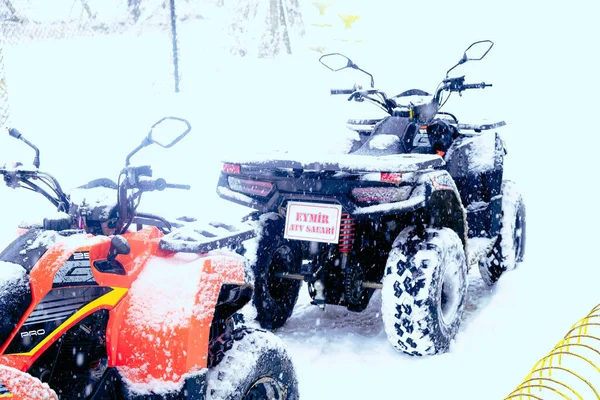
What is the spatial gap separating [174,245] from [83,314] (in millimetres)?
436

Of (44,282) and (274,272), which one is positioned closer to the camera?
(44,282)

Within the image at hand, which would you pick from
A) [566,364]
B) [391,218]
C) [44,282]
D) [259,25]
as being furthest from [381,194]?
[259,25]

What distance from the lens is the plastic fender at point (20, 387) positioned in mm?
1969

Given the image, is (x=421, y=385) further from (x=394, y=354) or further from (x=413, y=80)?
(x=413, y=80)

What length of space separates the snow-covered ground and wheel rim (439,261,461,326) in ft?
0.73

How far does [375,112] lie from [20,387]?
14.1 meters

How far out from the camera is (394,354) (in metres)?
4.56

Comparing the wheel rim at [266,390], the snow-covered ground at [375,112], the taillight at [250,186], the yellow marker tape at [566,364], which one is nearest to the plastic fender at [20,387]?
the wheel rim at [266,390]

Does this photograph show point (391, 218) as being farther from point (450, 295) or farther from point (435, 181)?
point (450, 295)

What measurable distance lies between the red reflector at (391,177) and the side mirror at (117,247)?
1.91 m

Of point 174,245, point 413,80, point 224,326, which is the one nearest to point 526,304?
point 224,326

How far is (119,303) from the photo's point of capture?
256 centimetres

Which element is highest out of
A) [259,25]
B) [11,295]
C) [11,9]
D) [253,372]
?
[11,9]

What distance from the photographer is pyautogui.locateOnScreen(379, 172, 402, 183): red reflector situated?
4008 millimetres
